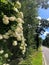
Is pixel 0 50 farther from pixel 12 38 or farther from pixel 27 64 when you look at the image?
pixel 27 64

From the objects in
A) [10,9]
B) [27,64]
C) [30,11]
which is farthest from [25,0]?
[10,9]

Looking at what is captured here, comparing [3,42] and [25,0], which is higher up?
[25,0]

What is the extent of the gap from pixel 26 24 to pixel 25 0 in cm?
161

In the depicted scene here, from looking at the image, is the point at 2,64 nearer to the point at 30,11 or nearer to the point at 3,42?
the point at 3,42

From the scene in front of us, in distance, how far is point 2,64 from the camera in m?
7.03

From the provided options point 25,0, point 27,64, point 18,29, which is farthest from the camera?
point 25,0

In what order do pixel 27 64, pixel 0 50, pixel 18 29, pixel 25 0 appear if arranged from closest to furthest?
pixel 0 50, pixel 18 29, pixel 27 64, pixel 25 0

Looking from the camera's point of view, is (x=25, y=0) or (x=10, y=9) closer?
(x=10, y=9)

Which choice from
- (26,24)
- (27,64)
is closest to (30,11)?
(26,24)

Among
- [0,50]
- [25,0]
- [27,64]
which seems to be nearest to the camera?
[0,50]

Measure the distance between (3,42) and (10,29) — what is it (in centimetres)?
36

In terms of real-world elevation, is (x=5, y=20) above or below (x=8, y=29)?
above

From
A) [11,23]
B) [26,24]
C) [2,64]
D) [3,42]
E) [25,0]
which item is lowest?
[2,64]

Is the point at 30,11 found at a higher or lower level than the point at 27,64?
higher
